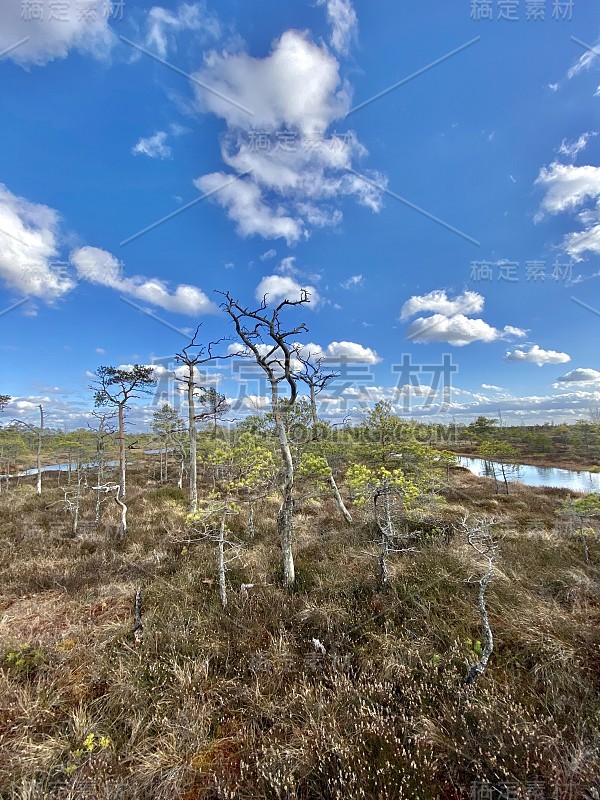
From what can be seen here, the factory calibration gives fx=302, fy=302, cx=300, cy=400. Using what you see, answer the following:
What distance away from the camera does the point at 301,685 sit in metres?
3.84

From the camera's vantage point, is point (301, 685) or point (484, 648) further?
point (301, 685)

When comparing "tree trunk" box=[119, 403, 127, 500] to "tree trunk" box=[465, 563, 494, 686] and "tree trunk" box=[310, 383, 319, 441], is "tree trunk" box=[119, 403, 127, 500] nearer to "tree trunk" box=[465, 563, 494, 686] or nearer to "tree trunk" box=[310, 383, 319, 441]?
"tree trunk" box=[310, 383, 319, 441]

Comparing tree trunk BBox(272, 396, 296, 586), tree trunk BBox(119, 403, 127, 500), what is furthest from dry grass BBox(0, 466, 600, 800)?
tree trunk BBox(119, 403, 127, 500)

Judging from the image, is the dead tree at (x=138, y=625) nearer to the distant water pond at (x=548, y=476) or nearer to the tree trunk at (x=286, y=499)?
the tree trunk at (x=286, y=499)

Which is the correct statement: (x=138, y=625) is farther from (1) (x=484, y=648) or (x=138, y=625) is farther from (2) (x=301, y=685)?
(1) (x=484, y=648)

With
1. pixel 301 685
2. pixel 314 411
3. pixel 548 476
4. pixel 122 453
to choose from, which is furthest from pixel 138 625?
pixel 548 476

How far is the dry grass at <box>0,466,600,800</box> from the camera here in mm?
2900

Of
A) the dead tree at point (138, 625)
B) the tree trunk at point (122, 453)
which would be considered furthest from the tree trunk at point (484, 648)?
the tree trunk at point (122, 453)

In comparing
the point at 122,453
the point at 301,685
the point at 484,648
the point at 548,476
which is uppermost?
the point at 122,453

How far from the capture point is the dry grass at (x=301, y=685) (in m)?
2.90

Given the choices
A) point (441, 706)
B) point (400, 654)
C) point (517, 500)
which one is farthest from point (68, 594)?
point (517, 500)

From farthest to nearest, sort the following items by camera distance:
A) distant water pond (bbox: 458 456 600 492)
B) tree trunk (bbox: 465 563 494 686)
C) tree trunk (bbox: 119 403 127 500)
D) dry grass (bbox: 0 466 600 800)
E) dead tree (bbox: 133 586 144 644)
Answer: distant water pond (bbox: 458 456 600 492) → tree trunk (bbox: 119 403 127 500) → dead tree (bbox: 133 586 144 644) → tree trunk (bbox: 465 563 494 686) → dry grass (bbox: 0 466 600 800)

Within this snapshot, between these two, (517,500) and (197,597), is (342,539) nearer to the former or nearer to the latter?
(197,597)

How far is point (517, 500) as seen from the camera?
17.5 m
